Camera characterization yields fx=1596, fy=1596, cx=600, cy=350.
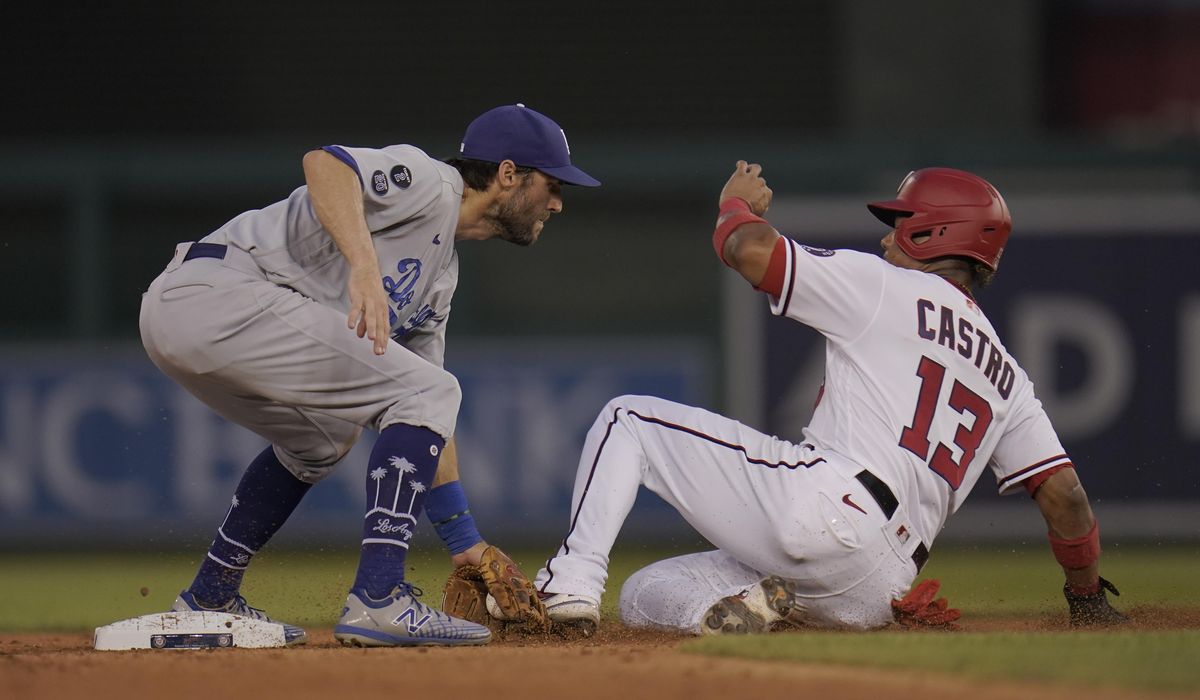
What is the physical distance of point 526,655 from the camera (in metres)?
3.66

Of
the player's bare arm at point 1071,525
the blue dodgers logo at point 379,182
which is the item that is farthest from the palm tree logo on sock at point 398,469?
the player's bare arm at point 1071,525

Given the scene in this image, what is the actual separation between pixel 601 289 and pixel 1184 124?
6762mm

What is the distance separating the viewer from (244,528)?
4289 millimetres

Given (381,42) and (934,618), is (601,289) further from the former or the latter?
(934,618)

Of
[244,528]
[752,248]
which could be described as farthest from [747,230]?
[244,528]

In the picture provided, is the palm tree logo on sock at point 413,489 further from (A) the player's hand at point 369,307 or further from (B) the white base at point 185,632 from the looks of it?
(B) the white base at point 185,632

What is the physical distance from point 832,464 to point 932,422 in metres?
0.29

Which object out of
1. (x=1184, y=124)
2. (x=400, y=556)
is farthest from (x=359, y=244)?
(x=1184, y=124)

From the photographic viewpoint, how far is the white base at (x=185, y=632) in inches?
153

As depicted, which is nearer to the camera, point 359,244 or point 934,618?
point 359,244

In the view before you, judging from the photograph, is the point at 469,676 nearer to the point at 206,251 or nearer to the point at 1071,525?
the point at 206,251

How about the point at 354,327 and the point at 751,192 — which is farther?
the point at 751,192

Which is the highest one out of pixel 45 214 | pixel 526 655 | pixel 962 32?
pixel 962 32

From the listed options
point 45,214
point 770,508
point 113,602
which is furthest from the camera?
point 45,214
